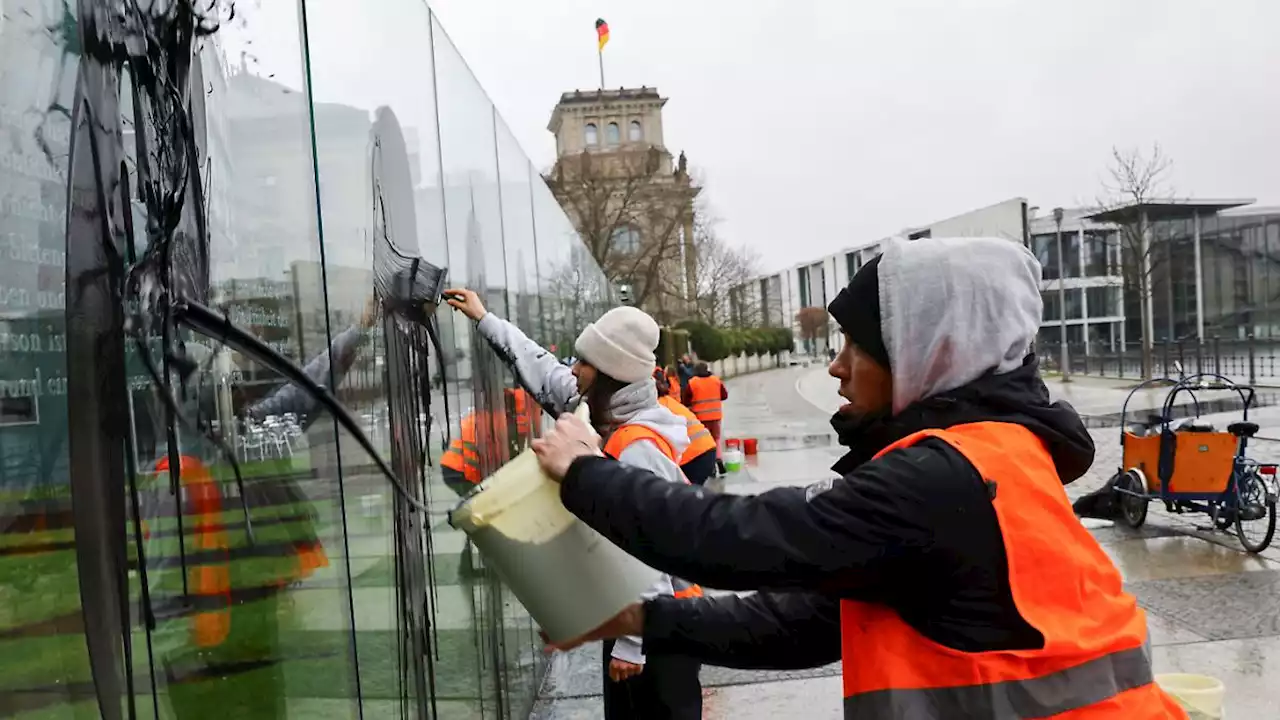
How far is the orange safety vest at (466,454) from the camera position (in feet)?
10.4

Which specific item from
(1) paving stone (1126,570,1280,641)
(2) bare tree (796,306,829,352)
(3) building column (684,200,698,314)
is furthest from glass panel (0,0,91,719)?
(2) bare tree (796,306,829,352)

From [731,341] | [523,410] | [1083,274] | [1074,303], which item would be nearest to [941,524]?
[523,410]

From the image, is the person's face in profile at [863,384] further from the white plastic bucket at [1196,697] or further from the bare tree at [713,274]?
the bare tree at [713,274]

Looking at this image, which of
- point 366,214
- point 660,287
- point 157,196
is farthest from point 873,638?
point 660,287

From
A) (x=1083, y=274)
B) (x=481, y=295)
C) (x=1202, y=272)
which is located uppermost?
(x=1083, y=274)

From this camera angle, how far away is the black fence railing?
2939 cm

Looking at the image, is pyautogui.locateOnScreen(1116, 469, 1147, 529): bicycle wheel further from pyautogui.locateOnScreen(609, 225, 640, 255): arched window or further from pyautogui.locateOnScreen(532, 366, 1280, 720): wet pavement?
pyautogui.locateOnScreen(609, 225, 640, 255): arched window

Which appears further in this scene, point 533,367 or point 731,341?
point 731,341

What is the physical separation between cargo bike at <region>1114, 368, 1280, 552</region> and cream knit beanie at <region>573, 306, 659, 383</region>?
5.48 metres

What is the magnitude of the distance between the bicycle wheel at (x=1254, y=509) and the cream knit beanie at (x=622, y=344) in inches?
236

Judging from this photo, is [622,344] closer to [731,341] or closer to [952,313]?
[952,313]

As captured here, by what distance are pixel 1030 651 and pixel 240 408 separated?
137 cm

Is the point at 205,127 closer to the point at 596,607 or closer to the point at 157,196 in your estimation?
the point at 157,196

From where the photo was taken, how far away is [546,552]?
5.68 feet
